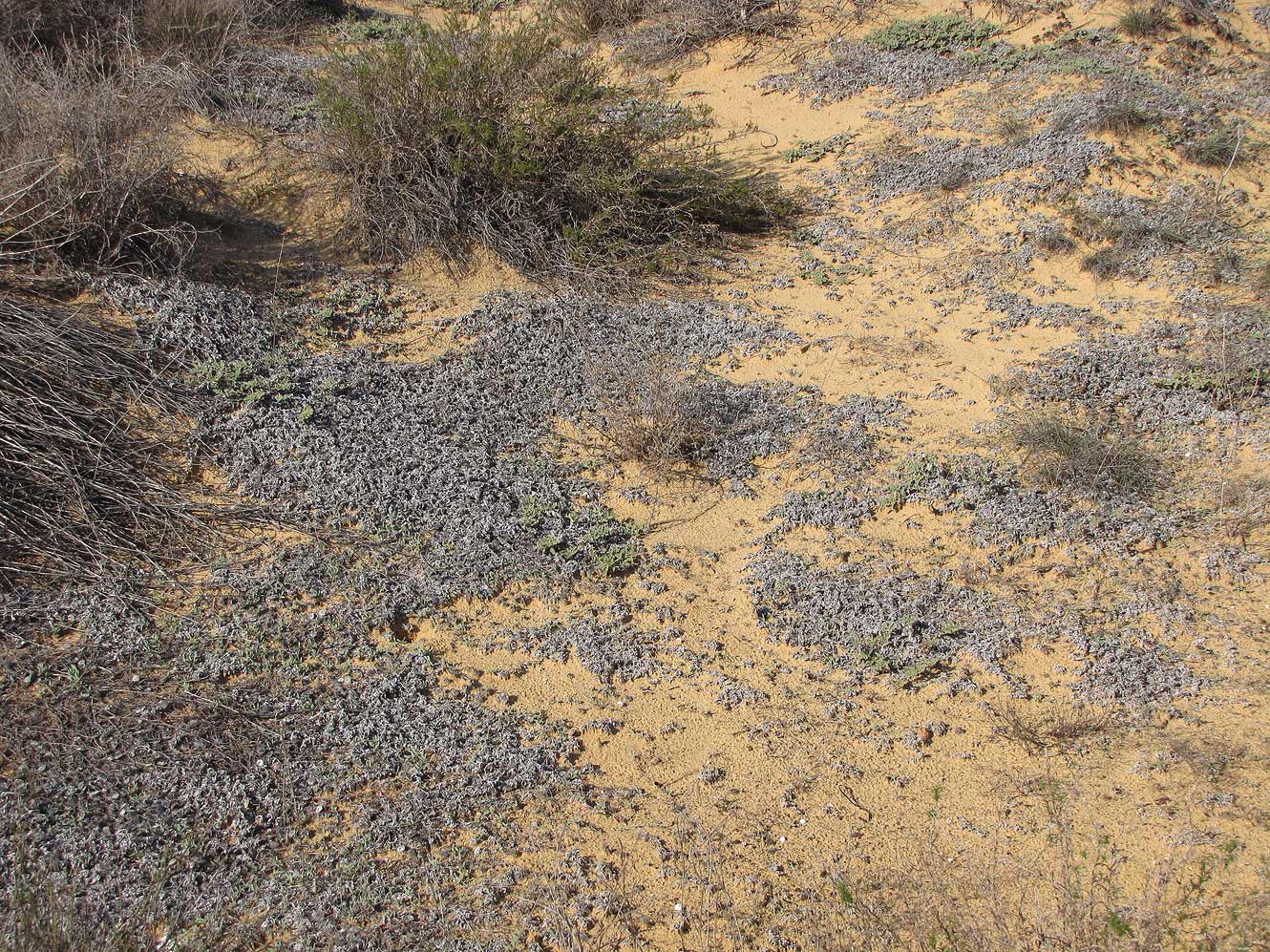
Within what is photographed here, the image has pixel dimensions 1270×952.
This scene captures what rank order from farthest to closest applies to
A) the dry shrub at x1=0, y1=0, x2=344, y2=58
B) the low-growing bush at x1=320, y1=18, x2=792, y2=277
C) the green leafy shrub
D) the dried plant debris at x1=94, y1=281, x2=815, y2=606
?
the green leafy shrub, the dry shrub at x1=0, y1=0, x2=344, y2=58, the low-growing bush at x1=320, y1=18, x2=792, y2=277, the dried plant debris at x1=94, y1=281, x2=815, y2=606

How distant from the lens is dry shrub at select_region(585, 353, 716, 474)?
4.83m

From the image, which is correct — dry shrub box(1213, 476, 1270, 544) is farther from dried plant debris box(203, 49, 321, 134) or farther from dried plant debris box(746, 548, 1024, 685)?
dried plant debris box(203, 49, 321, 134)

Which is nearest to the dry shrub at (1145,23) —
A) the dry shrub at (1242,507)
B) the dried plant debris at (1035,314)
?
the dried plant debris at (1035,314)

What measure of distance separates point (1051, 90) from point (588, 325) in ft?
14.7

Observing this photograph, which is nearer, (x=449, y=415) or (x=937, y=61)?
(x=449, y=415)

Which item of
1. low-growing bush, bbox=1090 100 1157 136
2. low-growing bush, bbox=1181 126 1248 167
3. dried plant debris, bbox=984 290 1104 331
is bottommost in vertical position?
dried plant debris, bbox=984 290 1104 331

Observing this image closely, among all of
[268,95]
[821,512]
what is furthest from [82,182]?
[821,512]

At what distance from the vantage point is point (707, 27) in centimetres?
882

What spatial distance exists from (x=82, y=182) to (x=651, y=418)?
3178 mm

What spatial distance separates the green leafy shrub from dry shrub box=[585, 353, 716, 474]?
4.84m

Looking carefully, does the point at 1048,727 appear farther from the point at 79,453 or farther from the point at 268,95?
the point at 268,95

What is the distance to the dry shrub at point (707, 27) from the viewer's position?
8.77 metres

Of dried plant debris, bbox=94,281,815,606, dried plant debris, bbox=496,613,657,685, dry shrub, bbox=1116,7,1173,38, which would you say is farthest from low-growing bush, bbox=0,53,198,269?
dry shrub, bbox=1116,7,1173,38

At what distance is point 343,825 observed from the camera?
10.2 feet
